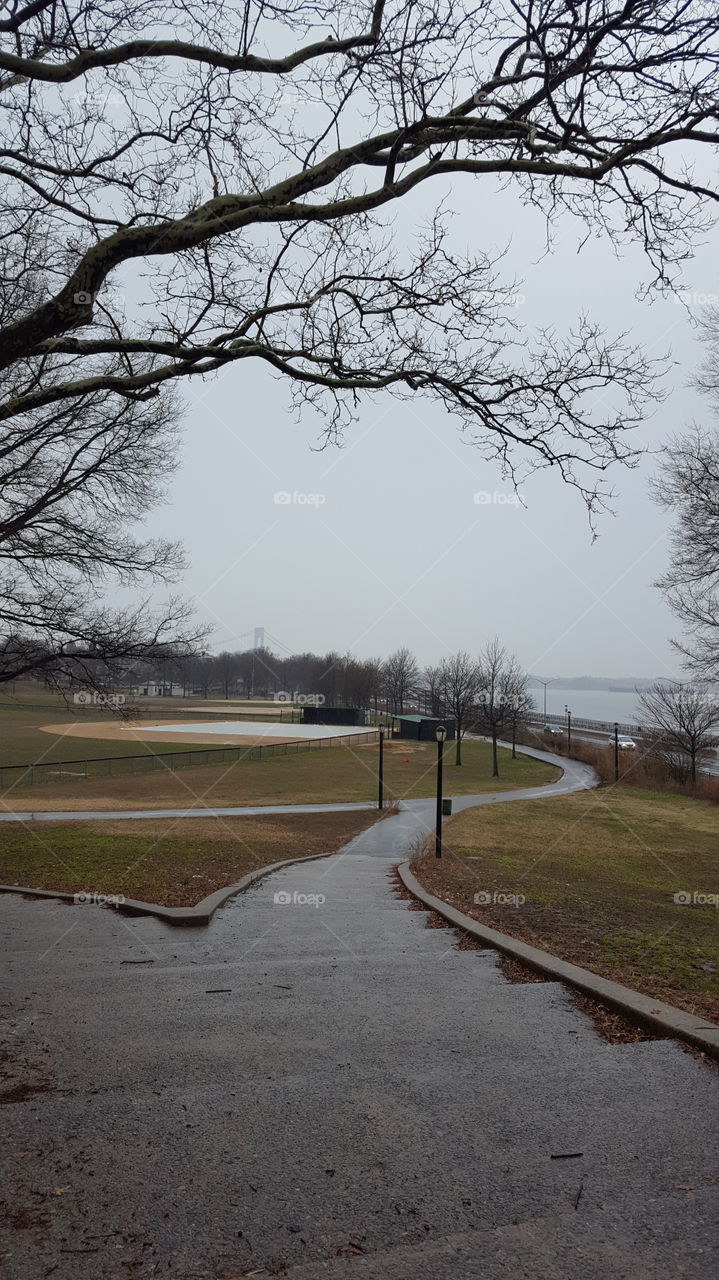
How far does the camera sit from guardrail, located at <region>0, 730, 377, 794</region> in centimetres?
4666

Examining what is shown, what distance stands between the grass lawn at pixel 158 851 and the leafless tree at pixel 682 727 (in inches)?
1248

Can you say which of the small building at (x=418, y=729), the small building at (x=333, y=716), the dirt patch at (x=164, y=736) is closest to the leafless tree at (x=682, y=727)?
the small building at (x=418, y=729)

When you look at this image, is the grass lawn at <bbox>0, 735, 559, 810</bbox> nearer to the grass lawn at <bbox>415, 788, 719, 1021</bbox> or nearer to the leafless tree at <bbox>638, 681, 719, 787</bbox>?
the leafless tree at <bbox>638, 681, 719, 787</bbox>

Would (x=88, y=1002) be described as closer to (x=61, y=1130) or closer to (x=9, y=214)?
(x=61, y=1130)

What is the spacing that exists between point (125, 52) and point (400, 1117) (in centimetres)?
681

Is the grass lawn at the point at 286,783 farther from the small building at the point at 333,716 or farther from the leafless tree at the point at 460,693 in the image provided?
the small building at the point at 333,716

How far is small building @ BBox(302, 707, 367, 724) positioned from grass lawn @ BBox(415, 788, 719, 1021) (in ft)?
249

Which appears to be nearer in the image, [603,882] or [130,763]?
[603,882]

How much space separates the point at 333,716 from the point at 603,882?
9931cm

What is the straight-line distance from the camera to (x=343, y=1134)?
353cm

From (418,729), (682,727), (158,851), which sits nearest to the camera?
(158,851)

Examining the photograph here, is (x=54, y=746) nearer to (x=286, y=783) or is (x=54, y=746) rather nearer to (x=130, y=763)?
(x=130, y=763)

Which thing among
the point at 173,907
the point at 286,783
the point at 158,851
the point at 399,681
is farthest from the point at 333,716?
the point at 173,907

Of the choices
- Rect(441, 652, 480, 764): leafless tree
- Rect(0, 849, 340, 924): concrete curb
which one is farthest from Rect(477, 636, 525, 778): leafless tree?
Rect(0, 849, 340, 924): concrete curb
